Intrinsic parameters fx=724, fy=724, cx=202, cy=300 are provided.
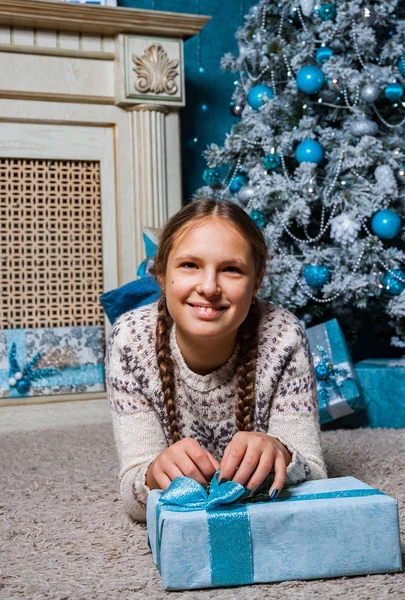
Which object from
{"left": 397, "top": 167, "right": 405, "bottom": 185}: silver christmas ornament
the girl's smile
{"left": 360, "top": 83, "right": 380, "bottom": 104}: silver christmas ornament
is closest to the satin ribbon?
the girl's smile

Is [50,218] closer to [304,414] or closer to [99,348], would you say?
[99,348]

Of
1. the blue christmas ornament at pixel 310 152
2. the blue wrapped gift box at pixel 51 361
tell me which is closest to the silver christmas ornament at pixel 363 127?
the blue christmas ornament at pixel 310 152

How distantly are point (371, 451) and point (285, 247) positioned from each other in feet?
2.36

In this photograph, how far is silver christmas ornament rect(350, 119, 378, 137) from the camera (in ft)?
6.45

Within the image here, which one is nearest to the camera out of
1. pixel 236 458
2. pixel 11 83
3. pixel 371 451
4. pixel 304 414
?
pixel 236 458

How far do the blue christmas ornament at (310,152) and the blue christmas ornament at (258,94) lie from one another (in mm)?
228

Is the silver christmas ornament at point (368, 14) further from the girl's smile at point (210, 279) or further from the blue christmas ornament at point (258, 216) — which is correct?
the girl's smile at point (210, 279)

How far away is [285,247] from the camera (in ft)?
6.78

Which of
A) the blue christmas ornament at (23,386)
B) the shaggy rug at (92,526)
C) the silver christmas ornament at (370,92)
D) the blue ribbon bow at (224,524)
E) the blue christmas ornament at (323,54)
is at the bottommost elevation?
the shaggy rug at (92,526)

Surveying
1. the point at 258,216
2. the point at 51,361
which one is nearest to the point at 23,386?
the point at 51,361

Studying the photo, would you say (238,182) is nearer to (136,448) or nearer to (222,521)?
(136,448)

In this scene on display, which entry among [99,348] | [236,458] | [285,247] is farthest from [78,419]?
[236,458]

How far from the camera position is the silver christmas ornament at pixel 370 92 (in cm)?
195

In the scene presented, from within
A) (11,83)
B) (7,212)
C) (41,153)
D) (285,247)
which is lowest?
(285,247)
